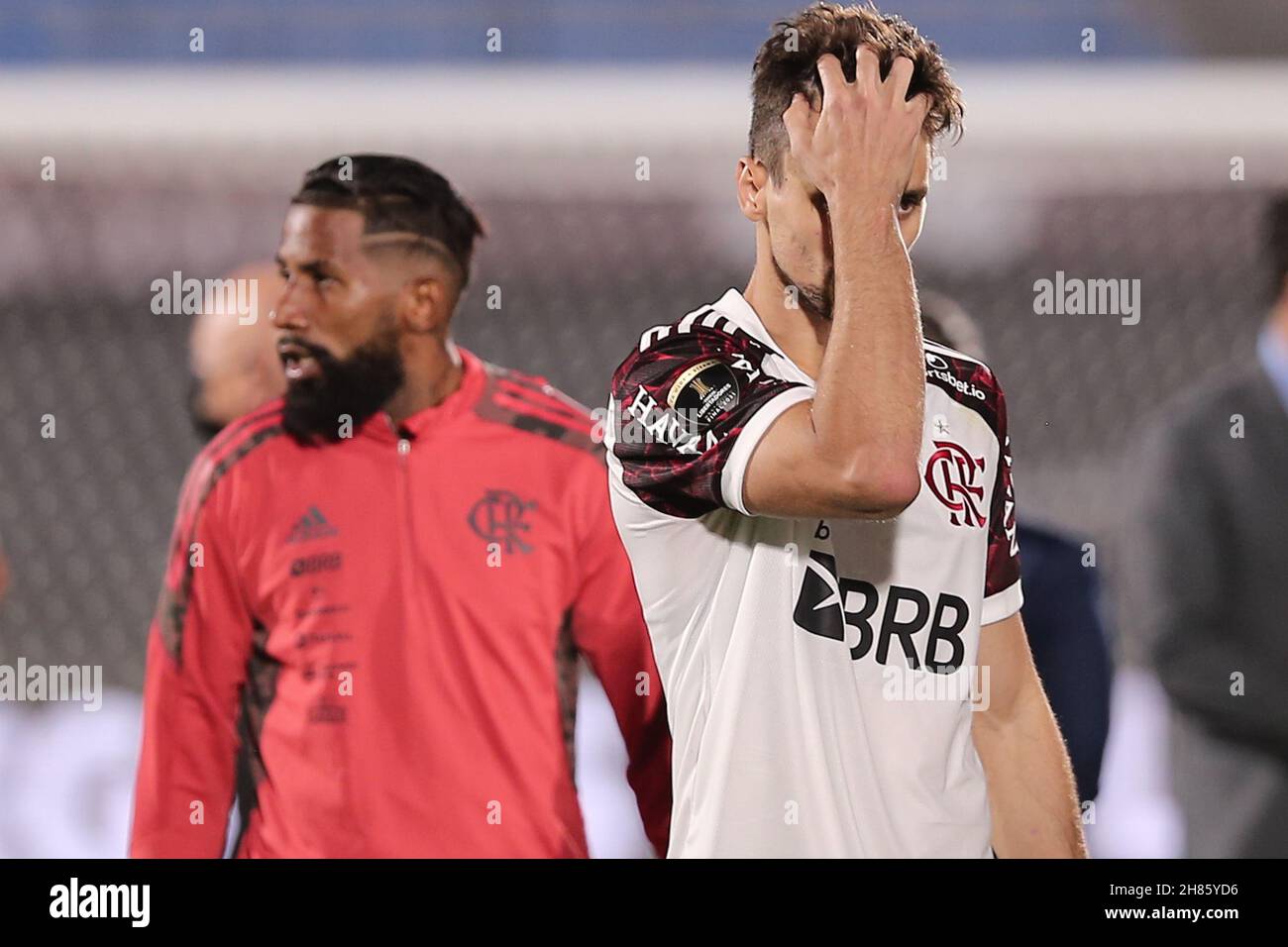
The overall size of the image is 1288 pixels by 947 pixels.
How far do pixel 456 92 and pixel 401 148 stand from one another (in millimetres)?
147

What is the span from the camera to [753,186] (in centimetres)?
132

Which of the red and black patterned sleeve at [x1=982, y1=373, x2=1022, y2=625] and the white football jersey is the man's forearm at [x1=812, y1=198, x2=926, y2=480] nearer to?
the white football jersey

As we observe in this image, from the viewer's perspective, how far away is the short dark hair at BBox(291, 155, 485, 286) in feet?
6.14

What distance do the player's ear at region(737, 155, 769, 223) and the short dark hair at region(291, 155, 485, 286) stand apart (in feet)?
2.19

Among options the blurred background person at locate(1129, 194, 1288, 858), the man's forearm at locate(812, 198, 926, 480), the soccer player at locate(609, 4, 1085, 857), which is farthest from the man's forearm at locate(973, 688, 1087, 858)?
the blurred background person at locate(1129, 194, 1288, 858)

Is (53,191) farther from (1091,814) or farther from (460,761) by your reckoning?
(1091,814)

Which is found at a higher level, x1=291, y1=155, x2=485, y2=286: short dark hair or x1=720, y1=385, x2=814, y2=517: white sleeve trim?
x1=291, y1=155, x2=485, y2=286: short dark hair

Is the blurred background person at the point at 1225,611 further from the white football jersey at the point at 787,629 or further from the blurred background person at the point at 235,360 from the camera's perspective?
the blurred background person at the point at 235,360

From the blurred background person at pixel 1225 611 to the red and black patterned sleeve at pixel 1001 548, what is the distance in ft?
2.88

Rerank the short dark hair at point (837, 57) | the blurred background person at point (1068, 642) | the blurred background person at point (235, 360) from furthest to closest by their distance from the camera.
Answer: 1. the blurred background person at point (235, 360)
2. the blurred background person at point (1068, 642)
3. the short dark hair at point (837, 57)

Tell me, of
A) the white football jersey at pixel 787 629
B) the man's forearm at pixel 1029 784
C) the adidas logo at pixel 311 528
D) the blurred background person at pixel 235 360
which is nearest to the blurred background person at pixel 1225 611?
the man's forearm at pixel 1029 784

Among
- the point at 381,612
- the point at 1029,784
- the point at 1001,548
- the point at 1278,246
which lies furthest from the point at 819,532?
the point at 1278,246

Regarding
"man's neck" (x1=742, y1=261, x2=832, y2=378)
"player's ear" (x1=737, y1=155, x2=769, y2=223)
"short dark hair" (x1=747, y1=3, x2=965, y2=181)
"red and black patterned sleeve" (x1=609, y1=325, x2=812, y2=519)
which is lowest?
"red and black patterned sleeve" (x1=609, y1=325, x2=812, y2=519)

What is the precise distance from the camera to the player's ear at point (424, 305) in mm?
1877
